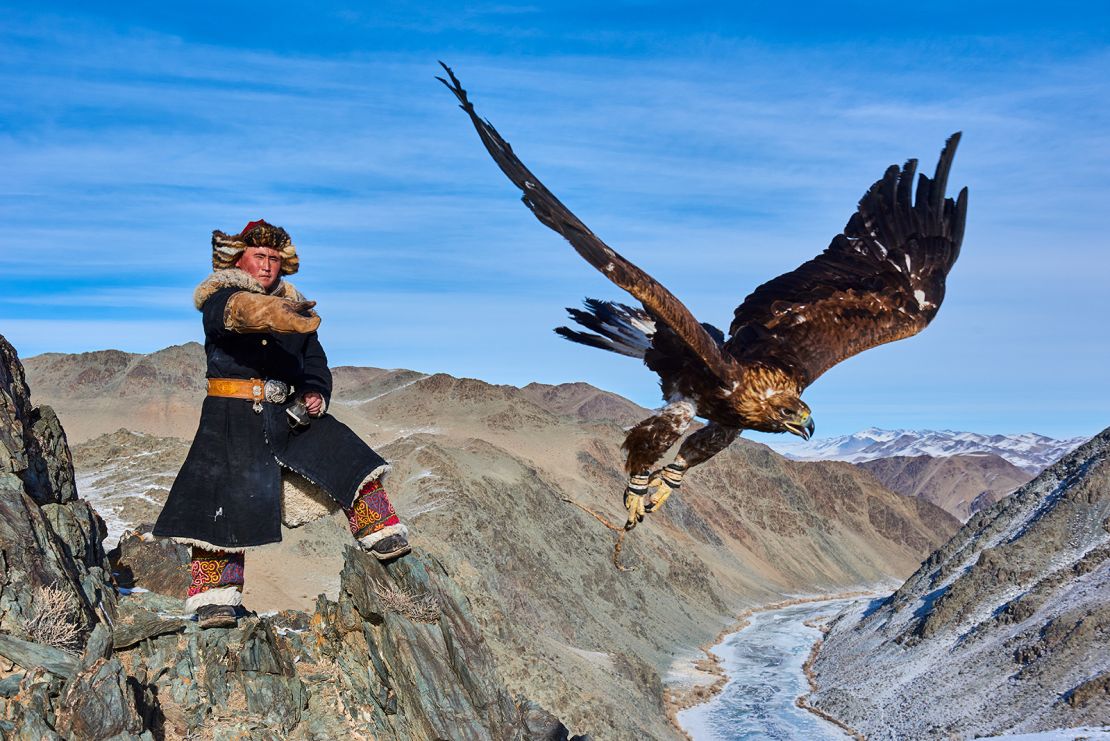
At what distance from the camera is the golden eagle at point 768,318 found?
542 cm

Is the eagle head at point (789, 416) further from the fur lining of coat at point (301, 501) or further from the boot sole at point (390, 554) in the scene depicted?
the boot sole at point (390, 554)

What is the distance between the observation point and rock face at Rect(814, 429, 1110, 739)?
1448 inches

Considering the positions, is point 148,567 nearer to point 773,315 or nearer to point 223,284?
point 223,284

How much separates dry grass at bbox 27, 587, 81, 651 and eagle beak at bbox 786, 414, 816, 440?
6028mm

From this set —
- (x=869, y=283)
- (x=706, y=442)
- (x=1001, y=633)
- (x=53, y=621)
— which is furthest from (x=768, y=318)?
(x=1001, y=633)

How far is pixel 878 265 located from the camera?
8.95 m

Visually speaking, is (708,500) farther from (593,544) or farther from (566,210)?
(566,210)

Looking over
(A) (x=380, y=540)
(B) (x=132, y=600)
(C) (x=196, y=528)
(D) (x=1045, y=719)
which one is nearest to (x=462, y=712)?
(A) (x=380, y=540)

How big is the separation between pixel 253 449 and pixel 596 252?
328 cm

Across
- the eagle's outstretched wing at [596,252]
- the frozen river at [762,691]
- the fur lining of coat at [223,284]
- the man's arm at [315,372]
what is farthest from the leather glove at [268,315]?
the frozen river at [762,691]

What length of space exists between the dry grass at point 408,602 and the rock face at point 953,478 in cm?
17460

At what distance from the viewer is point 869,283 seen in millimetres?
8758

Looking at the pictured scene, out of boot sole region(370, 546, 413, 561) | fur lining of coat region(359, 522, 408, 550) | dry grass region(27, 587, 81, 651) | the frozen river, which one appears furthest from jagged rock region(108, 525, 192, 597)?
the frozen river

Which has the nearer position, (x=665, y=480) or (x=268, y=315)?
(x=665, y=480)
